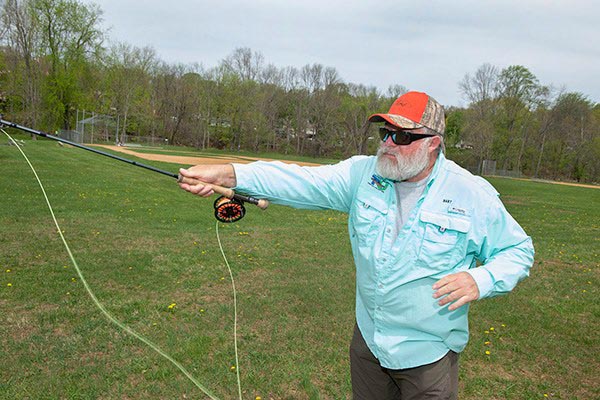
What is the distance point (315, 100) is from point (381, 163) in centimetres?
8255

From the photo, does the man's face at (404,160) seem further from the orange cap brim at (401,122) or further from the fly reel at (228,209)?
the fly reel at (228,209)

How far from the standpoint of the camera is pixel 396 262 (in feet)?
8.42

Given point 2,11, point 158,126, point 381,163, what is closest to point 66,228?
point 381,163

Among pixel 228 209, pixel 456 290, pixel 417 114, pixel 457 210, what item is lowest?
pixel 456 290

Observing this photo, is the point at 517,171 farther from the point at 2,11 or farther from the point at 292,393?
the point at 292,393

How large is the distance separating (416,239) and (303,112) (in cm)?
8261

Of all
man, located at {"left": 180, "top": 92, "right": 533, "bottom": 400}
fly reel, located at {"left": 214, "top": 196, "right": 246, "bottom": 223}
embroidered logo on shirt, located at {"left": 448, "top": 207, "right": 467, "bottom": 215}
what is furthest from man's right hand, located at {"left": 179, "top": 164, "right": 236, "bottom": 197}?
embroidered logo on shirt, located at {"left": 448, "top": 207, "right": 467, "bottom": 215}

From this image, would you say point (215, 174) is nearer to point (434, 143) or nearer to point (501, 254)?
point (434, 143)

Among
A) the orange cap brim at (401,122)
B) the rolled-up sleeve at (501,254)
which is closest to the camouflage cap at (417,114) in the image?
the orange cap brim at (401,122)

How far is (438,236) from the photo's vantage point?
254 cm

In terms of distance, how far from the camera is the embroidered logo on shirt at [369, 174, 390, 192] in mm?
2709

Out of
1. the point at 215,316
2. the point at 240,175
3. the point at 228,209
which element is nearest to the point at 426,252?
the point at 240,175

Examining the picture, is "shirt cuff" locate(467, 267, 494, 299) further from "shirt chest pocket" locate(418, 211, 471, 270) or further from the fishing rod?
the fishing rod

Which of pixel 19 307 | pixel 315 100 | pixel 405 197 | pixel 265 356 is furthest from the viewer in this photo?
pixel 315 100
